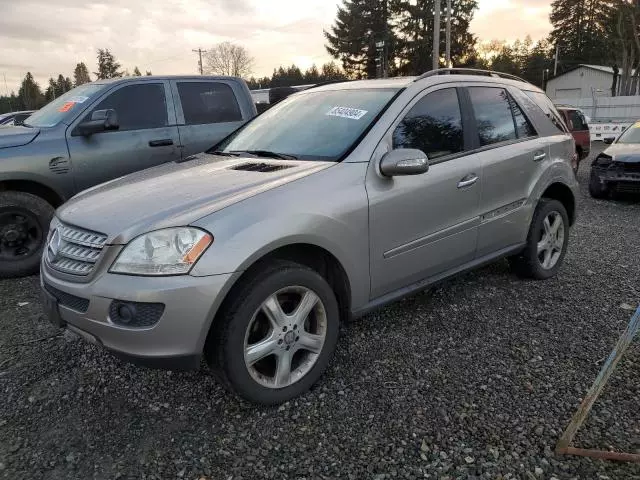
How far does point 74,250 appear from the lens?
107 inches

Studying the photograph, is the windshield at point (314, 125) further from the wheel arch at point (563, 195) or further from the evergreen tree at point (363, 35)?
the evergreen tree at point (363, 35)

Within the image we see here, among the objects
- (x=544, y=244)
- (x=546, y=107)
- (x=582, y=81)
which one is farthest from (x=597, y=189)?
(x=582, y=81)

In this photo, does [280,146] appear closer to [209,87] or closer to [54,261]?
[54,261]

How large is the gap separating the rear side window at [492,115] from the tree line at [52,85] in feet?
234

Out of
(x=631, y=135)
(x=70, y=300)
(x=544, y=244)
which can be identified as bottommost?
(x=544, y=244)

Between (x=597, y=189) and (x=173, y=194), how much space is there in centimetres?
842

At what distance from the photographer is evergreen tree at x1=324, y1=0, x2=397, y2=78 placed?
4725 centimetres

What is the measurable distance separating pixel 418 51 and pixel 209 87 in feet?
140

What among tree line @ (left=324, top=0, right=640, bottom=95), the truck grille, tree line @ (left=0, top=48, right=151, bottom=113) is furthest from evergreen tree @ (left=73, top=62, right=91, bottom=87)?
the truck grille

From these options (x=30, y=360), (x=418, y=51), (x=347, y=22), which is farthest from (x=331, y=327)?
(x=347, y=22)

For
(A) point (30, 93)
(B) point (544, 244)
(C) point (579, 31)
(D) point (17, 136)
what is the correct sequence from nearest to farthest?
(B) point (544, 244) < (D) point (17, 136) < (C) point (579, 31) < (A) point (30, 93)

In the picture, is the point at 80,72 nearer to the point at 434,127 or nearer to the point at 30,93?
the point at 30,93

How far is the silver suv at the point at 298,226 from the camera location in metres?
2.46

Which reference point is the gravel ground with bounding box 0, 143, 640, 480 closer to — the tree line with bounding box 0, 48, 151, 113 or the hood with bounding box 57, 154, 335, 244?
the hood with bounding box 57, 154, 335, 244
